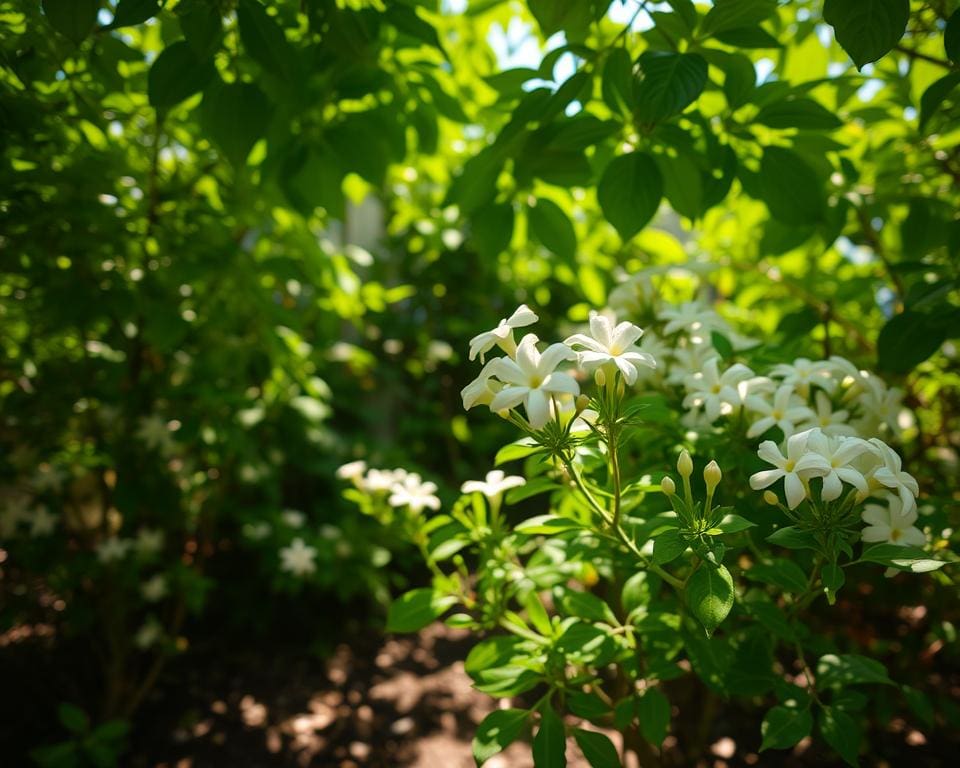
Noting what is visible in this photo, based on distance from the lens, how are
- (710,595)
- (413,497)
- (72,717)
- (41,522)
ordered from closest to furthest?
(710,595), (413,497), (72,717), (41,522)

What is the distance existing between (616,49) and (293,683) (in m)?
2.46

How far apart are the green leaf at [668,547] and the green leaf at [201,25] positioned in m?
1.08

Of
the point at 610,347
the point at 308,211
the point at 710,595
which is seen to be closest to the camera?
the point at 710,595

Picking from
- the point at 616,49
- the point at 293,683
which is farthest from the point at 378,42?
the point at 293,683

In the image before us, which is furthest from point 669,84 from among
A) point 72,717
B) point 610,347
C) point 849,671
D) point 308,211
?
point 72,717

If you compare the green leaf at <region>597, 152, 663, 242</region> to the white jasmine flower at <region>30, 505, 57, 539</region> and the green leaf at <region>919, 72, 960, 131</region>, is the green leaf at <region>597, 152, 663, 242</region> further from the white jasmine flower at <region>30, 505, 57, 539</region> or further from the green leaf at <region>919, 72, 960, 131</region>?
the white jasmine flower at <region>30, 505, 57, 539</region>

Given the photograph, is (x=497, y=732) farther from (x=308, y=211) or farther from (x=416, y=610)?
(x=308, y=211)

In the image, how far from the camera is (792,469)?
821mm

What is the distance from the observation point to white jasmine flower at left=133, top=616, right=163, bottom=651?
2.05 metres

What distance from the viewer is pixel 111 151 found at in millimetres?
1457

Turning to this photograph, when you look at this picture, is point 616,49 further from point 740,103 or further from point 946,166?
point 946,166

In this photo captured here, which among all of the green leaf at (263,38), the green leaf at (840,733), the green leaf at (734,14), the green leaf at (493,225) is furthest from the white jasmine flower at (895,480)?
the green leaf at (263,38)

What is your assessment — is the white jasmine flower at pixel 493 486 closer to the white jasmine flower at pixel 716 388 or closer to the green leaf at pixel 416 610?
the green leaf at pixel 416 610

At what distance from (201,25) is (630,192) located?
0.82 m
